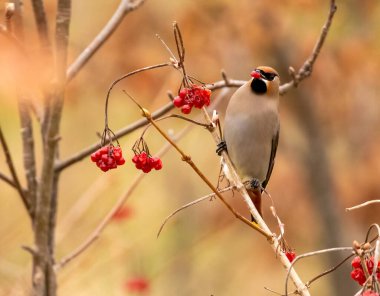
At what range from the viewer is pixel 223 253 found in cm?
1010

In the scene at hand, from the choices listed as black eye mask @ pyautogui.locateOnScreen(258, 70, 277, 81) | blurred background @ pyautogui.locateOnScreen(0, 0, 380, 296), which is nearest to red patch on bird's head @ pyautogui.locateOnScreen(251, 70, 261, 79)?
black eye mask @ pyautogui.locateOnScreen(258, 70, 277, 81)

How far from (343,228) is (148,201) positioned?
6025 millimetres

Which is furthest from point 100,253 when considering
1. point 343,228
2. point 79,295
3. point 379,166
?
point 379,166

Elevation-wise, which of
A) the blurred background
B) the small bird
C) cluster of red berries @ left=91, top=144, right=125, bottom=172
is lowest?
the blurred background

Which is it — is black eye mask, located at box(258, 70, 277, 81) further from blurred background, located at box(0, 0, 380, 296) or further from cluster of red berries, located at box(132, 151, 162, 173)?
blurred background, located at box(0, 0, 380, 296)

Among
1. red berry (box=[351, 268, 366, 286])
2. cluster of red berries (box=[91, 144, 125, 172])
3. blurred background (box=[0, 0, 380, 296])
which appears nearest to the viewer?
red berry (box=[351, 268, 366, 286])

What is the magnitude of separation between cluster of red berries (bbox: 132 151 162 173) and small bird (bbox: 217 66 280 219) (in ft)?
4.78

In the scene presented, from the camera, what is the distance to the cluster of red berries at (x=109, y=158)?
229 centimetres

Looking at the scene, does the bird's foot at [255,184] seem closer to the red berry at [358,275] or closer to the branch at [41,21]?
the branch at [41,21]

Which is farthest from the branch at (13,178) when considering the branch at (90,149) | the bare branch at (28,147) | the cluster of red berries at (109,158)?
the cluster of red berries at (109,158)

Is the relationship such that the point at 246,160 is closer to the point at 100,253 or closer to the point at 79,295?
the point at 100,253

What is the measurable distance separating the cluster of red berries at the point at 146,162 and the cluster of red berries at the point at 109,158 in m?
0.08

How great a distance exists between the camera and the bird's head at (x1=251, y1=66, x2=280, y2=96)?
3.78 metres

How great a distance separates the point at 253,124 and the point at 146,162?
1664 mm
